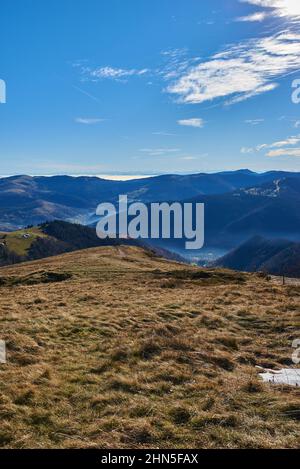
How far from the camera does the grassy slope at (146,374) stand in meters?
9.79

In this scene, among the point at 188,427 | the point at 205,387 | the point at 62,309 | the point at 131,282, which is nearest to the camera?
the point at 188,427

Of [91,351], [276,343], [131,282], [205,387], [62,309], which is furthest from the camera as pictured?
[131,282]

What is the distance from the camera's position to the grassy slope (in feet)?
32.1

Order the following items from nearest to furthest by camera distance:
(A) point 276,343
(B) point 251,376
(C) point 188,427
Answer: (C) point 188,427
(B) point 251,376
(A) point 276,343

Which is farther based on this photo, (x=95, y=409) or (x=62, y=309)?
(x=62, y=309)

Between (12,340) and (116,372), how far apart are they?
531cm

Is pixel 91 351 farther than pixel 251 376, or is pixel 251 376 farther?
pixel 91 351

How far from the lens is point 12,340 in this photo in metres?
16.5
